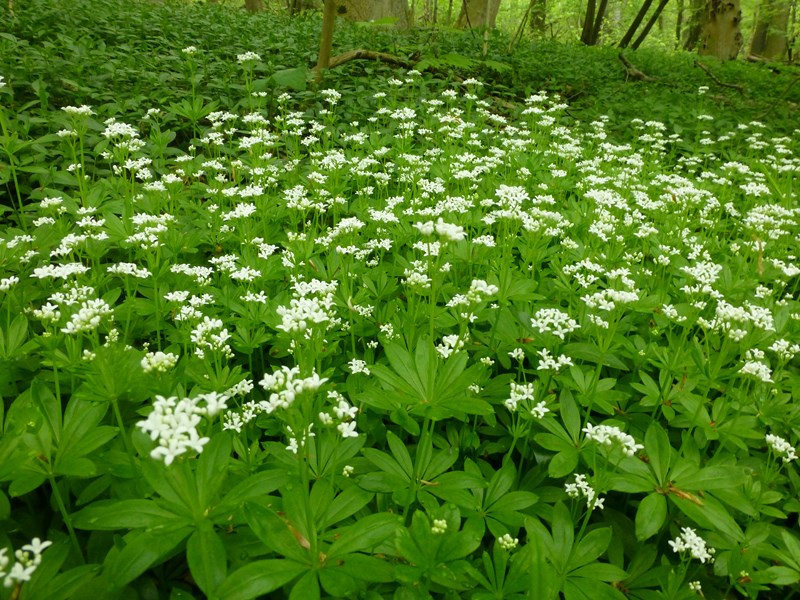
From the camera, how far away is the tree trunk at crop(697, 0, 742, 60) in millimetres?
17594

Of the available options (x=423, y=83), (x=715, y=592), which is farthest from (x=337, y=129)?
(x=715, y=592)

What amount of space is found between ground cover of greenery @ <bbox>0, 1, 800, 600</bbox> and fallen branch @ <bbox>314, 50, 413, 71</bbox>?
3.48 metres

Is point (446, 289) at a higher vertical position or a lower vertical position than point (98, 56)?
lower

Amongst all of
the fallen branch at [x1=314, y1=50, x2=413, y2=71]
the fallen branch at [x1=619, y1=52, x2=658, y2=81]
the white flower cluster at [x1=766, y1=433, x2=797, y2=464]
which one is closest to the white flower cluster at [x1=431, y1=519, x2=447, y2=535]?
the white flower cluster at [x1=766, y1=433, x2=797, y2=464]

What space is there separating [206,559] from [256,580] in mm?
187

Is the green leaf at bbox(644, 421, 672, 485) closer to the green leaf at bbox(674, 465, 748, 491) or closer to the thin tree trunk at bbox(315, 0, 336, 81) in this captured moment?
the green leaf at bbox(674, 465, 748, 491)

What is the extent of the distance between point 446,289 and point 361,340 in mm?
752

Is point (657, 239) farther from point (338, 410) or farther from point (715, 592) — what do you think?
point (338, 410)

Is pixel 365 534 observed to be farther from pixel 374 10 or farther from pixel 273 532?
pixel 374 10

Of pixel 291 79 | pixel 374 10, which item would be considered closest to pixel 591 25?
pixel 374 10

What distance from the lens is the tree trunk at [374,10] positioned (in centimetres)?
1400

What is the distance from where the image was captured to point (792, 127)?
10680mm

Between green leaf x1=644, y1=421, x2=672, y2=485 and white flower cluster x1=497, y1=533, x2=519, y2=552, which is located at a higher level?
green leaf x1=644, y1=421, x2=672, y2=485

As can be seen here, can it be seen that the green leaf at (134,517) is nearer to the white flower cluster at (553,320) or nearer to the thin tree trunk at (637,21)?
the white flower cluster at (553,320)
